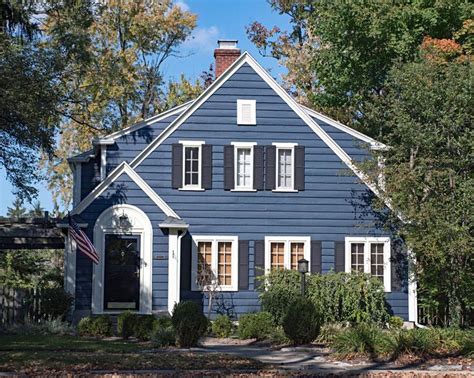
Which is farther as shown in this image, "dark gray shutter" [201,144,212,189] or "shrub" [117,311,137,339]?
"dark gray shutter" [201,144,212,189]

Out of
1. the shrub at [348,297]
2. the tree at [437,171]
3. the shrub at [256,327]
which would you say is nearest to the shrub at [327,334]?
the shrub at [256,327]

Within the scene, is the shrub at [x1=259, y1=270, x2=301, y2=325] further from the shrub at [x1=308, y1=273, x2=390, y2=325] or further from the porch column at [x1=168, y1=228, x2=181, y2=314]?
the porch column at [x1=168, y1=228, x2=181, y2=314]

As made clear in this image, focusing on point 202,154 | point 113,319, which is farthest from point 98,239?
point 202,154

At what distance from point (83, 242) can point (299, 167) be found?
6.98 metres

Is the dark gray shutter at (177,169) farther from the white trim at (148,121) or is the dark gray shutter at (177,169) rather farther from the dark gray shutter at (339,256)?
the dark gray shutter at (339,256)

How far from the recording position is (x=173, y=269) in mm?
23688

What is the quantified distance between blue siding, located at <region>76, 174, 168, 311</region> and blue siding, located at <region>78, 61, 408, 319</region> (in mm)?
962

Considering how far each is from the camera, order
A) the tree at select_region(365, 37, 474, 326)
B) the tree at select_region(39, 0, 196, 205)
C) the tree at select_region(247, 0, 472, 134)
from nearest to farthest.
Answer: the tree at select_region(365, 37, 474, 326), the tree at select_region(247, 0, 472, 134), the tree at select_region(39, 0, 196, 205)

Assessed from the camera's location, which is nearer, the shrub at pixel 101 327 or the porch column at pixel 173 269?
the shrub at pixel 101 327

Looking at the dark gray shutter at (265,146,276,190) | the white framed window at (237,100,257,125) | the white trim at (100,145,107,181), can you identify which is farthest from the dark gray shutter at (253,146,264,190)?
the white trim at (100,145,107,181)

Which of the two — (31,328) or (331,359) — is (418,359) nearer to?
(331,359)

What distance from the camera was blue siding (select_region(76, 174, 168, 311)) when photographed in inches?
930

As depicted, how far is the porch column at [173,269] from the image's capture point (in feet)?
77.5

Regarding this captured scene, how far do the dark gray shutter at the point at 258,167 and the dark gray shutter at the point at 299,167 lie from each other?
41.1 inches
